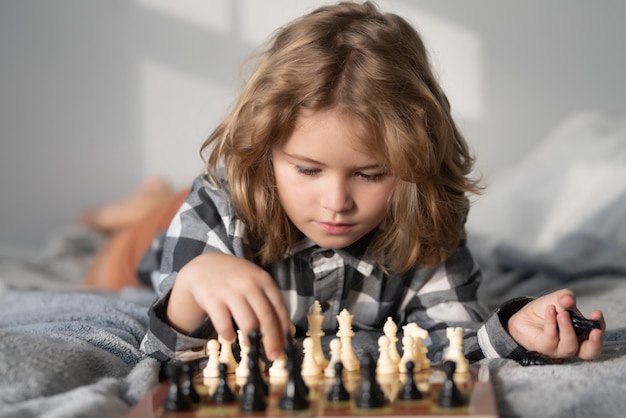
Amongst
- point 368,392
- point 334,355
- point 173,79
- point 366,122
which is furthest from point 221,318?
point 173,79

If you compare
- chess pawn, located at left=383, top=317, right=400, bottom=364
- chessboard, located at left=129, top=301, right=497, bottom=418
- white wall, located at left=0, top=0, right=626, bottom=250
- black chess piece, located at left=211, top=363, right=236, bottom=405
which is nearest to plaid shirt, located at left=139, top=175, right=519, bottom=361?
chess pawn, located at left=383, top=317, right=400, bottom=364

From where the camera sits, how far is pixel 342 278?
144 cm

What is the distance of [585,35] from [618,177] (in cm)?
89

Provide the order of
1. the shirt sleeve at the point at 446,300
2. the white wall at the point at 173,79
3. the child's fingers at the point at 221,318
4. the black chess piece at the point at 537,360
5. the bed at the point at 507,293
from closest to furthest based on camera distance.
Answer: the bed at the point at 507,293, the child's fingers at the point at 221,318, the black chess piece at the point at 537,360, the shirt sleeve at the point at 446,300, the white wall at the point at 173,79

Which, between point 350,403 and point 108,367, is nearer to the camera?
point 350,403

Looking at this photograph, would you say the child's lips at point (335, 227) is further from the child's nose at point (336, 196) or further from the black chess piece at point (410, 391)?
the black chess piece at point (410, 391)

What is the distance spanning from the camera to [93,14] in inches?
123

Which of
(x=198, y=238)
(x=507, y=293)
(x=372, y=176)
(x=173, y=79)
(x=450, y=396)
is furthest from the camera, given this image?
(x=173, y=79)

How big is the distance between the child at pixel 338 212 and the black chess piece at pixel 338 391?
14 cm

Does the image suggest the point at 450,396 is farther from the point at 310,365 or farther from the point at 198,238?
the point at 198,238

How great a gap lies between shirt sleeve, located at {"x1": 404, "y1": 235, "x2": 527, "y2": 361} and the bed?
0.69 feet

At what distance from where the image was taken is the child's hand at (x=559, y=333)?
111 cm

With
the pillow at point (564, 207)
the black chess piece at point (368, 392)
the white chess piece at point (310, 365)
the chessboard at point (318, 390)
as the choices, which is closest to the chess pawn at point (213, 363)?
the chessboard at point (318, 390)

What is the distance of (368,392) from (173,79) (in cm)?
244
